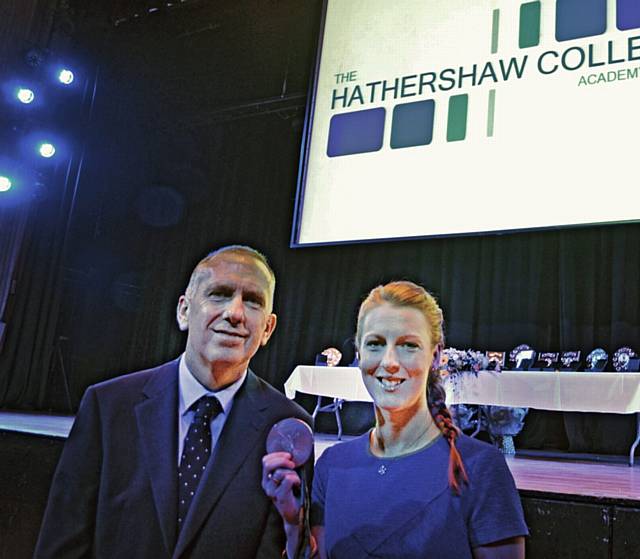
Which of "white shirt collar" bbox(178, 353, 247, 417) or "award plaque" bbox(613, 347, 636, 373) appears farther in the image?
"award plaque" bbox(613, 347, 636, 373)

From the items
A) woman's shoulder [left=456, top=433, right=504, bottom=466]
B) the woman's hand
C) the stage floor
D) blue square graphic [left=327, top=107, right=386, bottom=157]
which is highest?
blue square graphic [left=327, top=107, right=386, bottom=157]

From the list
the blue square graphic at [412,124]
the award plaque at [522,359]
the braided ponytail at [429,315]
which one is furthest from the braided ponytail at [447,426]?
the award plaque at [522,359]

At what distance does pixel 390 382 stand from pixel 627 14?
2.34 meters

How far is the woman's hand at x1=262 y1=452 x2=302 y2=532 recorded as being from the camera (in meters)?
0.89

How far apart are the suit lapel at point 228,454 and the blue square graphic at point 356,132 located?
1.85m

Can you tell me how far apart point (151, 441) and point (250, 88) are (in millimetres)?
4675

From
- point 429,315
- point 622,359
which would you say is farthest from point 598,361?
point 429,315

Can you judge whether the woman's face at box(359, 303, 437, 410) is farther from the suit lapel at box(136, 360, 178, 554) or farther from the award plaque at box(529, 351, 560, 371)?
the award plaque at box(529, 351, 560, 371)

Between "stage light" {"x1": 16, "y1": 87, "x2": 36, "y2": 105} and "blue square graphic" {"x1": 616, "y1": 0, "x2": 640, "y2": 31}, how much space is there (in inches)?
156

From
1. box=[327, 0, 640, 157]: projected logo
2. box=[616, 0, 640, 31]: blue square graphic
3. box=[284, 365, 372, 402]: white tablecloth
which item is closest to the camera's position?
box=[616, 0, 640, 31]: blue square graphic

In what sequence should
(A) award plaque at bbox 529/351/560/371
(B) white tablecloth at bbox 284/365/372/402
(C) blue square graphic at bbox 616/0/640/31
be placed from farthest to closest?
(A) award plaque at bbox 529/351/560/371 < (B) white tablecloth at bbox 284/365/372/402 < (C) blue square graphic at bbox 616/0/640/31

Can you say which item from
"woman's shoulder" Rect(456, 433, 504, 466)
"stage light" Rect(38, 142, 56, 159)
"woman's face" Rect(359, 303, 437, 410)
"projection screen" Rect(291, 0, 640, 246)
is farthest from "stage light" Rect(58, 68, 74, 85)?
"woman's shoulder" Rect(456, 433, 504, 466)

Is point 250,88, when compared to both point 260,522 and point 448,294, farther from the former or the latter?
point 260,522

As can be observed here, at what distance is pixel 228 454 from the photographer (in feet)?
3.35
